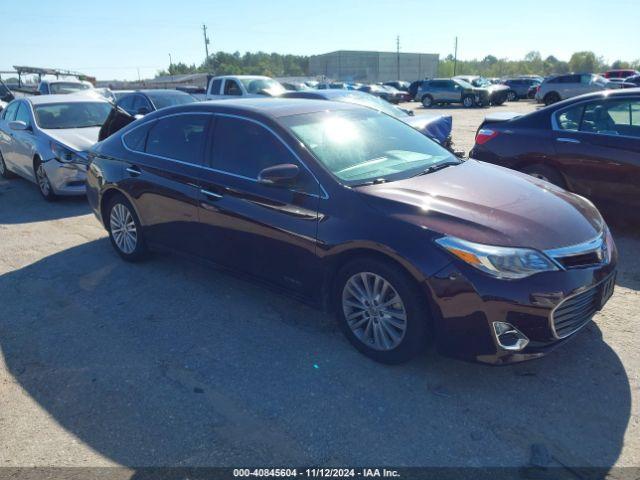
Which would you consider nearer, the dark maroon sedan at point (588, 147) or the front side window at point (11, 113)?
the dark maroon sedan at point (588, 147)

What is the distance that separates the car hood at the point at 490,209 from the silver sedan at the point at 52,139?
19.7 ft

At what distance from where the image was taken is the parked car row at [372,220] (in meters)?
2.88

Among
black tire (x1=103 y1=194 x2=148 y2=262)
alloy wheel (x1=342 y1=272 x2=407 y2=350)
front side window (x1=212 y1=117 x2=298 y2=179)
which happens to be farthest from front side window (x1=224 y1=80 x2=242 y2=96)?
alloy wheel (x1=342 y1=272 x2=407 y2=350)

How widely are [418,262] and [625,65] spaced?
114 metres

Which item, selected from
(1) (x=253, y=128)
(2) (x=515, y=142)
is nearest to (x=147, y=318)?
(1) (x=253, y=128)

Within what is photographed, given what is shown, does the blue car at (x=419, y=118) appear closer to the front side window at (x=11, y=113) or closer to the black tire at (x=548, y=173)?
the black tire at (x=548, y=173)

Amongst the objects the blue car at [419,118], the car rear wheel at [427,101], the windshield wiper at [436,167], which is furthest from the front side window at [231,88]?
the car rear wheel at [427,101]

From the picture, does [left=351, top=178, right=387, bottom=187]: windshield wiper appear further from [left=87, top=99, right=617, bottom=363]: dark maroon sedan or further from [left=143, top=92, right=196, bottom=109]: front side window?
[left=143, top=92, right=196, bottom=109]: front side window

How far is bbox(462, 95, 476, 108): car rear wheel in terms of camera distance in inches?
1149

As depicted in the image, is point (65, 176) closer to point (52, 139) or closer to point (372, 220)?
point (52, 139)

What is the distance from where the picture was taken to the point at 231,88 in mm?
15617

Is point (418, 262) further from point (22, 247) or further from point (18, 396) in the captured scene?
point (22, 247)

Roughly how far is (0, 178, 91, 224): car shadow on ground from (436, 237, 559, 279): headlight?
627 centimetres

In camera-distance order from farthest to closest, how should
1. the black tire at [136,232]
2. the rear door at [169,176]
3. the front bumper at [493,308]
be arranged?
the black tire at [136,232]
the rear door at [169,176]
the front bumper at [493,308]
